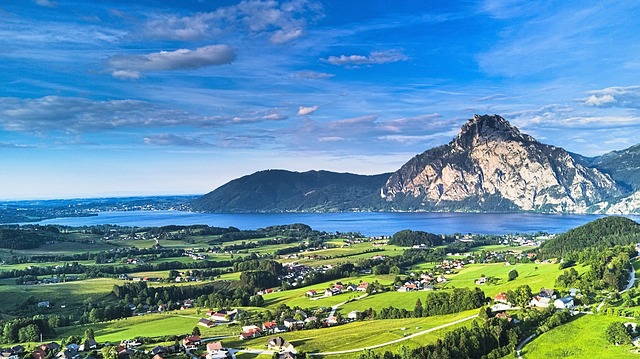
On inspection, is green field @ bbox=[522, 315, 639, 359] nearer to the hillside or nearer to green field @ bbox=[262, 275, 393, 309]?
green field @ bbox=[262, 275, 393, 309]

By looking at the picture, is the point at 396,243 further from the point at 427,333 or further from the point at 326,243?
the point at 427,333

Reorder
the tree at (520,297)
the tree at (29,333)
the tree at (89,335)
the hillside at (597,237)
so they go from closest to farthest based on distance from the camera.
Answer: the tree at (520,297) < the tree at (89,335) < the tree at (29,333) < the hillside at (597,237)

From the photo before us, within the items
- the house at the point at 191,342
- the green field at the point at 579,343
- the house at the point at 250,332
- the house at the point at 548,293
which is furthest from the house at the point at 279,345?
the house at the point at 548,293

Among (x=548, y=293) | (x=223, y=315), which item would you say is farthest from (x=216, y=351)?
(x=548, y=293)

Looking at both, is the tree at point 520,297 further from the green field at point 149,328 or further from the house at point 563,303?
the green field at point 149,328

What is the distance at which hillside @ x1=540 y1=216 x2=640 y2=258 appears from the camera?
333 ft

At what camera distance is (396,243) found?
159625 millimetres

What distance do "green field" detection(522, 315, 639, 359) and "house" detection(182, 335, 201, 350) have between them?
3294cm

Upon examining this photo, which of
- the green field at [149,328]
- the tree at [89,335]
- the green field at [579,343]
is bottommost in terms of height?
the green field at [149,328]

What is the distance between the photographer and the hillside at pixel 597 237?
333 feet

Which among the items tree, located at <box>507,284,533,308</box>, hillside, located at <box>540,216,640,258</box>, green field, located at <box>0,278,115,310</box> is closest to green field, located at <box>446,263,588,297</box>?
tree, located at <box>507,284,533,308</box>

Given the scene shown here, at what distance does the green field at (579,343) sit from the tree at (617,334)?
56cm

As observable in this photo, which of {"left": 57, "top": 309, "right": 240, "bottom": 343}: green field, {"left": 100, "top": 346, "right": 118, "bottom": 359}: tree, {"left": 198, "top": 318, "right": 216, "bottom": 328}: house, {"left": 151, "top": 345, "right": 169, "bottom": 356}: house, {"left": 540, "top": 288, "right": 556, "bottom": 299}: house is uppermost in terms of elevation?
→ {"left": 540, "top": 288, "right": 556, "bottom": 299}: house

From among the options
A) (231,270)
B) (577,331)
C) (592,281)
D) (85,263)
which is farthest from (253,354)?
(85,263)
